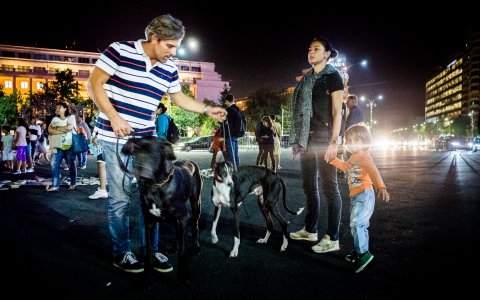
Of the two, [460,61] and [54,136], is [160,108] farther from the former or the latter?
[460,61]

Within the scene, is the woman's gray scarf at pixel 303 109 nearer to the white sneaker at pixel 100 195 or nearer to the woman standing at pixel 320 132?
the woman standing at pixel 320 132

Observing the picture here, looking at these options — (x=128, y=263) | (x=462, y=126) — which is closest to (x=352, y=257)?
(x=128, y=263)

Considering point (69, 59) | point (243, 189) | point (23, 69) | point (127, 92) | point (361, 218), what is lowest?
point (361, 218)

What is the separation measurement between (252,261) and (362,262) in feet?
3.67

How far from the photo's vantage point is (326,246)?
12.9 ft

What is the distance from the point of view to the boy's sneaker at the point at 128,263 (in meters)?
3.34

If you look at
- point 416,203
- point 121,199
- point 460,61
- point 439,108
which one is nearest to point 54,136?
point 121,199

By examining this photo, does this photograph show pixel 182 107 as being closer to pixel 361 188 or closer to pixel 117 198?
pixel 117 198

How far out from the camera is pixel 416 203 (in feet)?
21.9

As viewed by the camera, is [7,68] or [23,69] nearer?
[7,68]

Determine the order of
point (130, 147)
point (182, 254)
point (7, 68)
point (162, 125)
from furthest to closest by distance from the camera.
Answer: point (7, 68) < point (162, 125) < point (182, 254) < point (130, 147)

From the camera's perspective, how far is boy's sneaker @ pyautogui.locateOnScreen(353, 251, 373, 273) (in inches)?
131

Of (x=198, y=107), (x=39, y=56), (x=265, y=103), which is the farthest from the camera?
(x=39, y=56)

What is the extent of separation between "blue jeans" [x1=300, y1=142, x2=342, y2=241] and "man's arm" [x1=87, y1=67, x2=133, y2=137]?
2.23 metres
